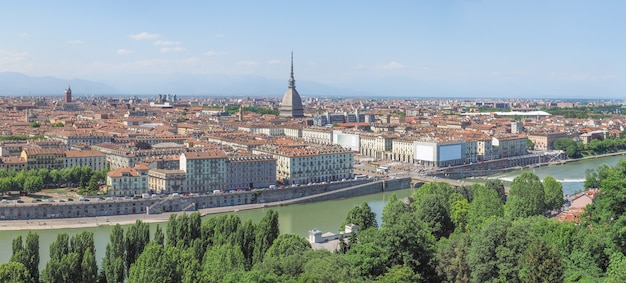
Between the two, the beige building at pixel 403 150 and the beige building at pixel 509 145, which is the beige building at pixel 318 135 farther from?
the beige building at pixel 509 145

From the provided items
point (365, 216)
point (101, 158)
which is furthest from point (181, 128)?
point (365, 216)

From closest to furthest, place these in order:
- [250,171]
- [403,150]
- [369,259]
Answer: [369,259]
[250,171]
[403,150]

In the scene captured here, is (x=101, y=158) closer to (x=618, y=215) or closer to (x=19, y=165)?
(x=19, y=165)

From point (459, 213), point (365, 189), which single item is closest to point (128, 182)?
point (365, 189)

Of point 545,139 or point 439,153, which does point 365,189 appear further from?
point 545,139

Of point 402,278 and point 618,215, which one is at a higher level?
point 618,215

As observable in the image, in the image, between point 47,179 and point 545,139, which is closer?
point 47,179
